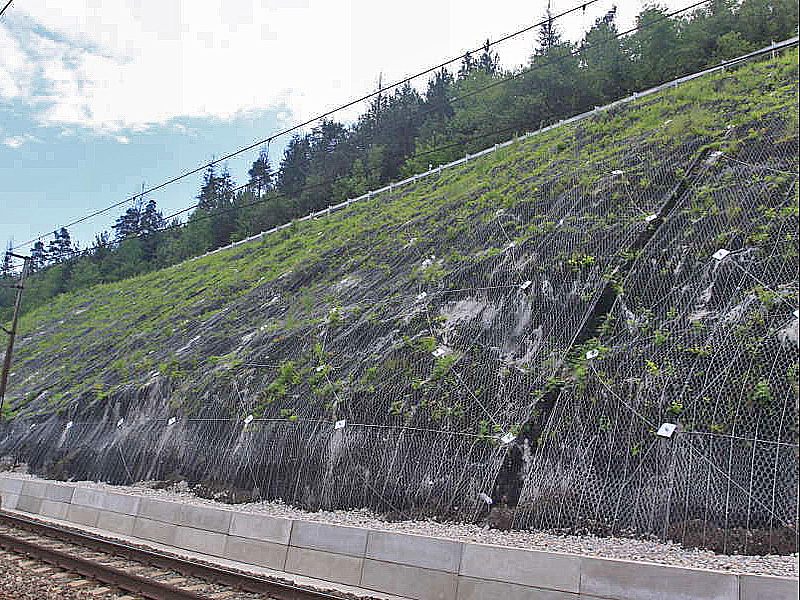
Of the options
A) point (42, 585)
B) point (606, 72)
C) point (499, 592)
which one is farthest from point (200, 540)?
point (606, 72)

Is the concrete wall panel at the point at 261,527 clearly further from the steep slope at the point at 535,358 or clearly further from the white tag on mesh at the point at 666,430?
the white tag on mesh at the point at 666,430

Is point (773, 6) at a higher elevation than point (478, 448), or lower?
higher

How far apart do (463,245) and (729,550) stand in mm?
10520

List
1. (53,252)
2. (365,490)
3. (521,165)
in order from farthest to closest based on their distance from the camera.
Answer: (53,252) → (521,165) → (365,490)

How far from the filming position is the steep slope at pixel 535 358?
25.7ft

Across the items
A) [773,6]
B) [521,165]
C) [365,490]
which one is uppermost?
[773,6]

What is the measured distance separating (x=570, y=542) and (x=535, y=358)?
3434 millimetres

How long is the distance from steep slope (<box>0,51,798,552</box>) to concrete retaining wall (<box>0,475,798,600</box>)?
1228 millimetres

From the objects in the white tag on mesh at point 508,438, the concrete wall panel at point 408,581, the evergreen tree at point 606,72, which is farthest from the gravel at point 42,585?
the evergreen tree at point 606,72

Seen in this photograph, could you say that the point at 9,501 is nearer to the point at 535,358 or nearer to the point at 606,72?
the point at 535,358

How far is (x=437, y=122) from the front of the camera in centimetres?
4603

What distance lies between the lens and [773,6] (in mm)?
22047

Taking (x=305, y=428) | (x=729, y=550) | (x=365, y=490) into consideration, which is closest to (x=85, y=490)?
(x=305, y=428)

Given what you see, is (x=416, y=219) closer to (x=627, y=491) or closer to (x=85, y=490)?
(x=85, y=490)
